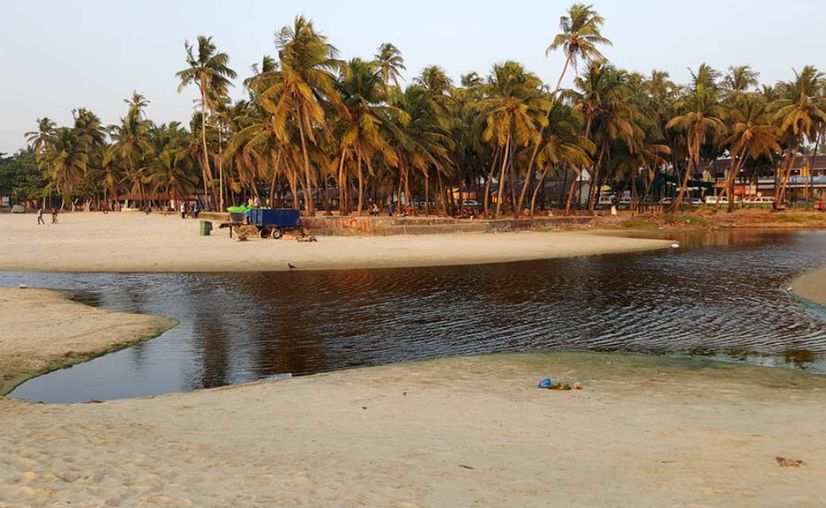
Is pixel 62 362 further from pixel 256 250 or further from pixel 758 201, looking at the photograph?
pixel 758 201

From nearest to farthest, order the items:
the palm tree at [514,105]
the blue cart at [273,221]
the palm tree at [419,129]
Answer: the blue cart at [273,221]
the palm tree at [514,105]
the palm tree at [419,129]

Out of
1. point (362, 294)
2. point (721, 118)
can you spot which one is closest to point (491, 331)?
point (362, 294)

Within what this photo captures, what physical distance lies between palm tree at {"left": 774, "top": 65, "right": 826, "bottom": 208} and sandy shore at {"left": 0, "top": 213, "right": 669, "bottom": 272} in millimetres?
30619

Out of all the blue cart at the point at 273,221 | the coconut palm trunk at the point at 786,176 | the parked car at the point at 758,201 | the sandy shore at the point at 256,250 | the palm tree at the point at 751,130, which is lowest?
the sandy shore at the point at 256,250

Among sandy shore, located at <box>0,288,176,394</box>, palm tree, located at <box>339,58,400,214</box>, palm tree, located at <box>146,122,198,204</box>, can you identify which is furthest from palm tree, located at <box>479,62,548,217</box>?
palm tree, located at <box>146,122,198,204</box>

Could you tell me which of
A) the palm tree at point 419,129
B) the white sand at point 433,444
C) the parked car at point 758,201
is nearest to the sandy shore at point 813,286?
the white sand at point 433,444

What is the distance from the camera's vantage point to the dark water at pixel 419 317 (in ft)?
40.7

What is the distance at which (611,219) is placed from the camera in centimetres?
5741

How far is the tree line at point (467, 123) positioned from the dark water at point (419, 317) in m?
22.4

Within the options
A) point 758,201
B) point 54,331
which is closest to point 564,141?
point 758,201

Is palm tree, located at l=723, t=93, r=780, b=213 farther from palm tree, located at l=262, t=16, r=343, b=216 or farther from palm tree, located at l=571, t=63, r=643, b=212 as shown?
palm tree, located at l=262, t=16, r=343, b=216

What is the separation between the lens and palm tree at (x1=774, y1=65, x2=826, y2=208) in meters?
62.2

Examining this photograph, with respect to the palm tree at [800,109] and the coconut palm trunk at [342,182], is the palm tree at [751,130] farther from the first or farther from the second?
the coconut palm trunk at [342,182]

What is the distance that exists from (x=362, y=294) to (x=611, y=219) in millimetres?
41200
